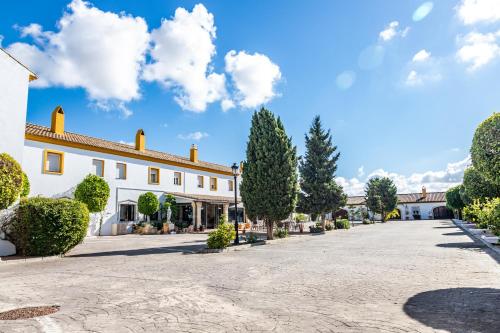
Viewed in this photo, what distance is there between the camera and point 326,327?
411cm

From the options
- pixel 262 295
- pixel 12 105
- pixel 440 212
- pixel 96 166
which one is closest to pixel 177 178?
pixel 96 166

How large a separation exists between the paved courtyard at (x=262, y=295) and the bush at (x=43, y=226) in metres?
1.33

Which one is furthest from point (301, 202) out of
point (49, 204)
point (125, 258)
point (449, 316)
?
point (449, 316)

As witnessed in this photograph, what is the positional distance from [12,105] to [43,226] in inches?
195

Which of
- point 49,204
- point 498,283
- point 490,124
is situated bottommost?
point 498,283

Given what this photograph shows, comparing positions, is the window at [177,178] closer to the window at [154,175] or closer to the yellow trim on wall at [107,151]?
the yellow trim on wall at [107,151]

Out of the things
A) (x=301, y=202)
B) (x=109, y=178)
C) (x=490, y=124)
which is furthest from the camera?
(x=301, y=202)

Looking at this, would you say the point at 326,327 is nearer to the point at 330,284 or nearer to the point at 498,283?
the point at 330,284

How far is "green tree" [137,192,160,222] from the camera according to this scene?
24.7 meters

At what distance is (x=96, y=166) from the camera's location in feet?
77.3

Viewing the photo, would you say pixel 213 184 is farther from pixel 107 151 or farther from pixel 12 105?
pixel 12 105

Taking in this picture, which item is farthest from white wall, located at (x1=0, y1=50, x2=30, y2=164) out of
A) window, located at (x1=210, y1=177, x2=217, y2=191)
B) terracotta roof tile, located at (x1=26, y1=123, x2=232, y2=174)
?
window, located at (x1=210, y1=177, x2=217, y2=191)

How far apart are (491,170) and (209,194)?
29.3 meters

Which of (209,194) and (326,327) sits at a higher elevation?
(209,194)
